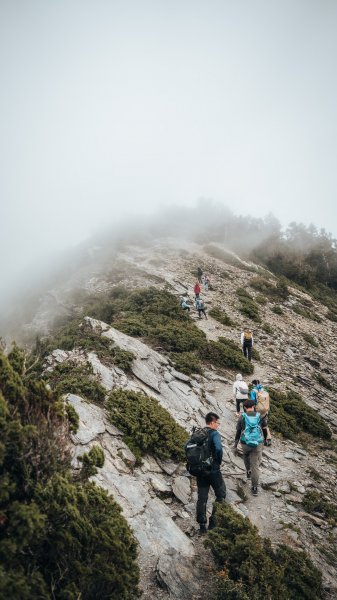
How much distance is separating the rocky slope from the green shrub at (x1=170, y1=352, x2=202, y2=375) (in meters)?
0.35

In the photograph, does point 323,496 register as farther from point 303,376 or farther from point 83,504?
point 303,376

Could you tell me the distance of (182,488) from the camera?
739 centimetres

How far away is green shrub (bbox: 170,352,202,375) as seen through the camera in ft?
Result: 45.6

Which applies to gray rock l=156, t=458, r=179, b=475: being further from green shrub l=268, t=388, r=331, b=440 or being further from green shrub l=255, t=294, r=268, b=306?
green shrub l=255, t=294, r=268, b=306

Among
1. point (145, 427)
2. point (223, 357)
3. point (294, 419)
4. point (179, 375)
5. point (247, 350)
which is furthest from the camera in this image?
point (247, 350)

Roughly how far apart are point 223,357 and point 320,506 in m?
8.87

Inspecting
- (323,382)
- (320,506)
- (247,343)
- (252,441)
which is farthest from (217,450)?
(323,382)

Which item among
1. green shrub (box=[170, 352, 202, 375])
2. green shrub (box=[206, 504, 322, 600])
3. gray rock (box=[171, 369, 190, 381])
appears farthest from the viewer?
green shrub (box=[170, 352, 202, 375])

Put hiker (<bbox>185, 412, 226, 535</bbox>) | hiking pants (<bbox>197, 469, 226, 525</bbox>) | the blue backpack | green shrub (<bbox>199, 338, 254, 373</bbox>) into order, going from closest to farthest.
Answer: hiker (<bbox>185, 412, 226, 535</bbox>) → hiking pants (<bbox>197, 469, 226, 525</bbox>) → the blue backpack → green shrub (<bbox>199, 338, 254, 373</bbox>)

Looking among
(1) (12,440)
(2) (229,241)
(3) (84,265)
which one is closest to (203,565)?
(1) (12,440)

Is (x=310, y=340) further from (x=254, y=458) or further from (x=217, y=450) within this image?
(x=217, y=450)

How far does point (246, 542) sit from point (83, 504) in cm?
304

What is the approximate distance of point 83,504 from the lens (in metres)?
4.17

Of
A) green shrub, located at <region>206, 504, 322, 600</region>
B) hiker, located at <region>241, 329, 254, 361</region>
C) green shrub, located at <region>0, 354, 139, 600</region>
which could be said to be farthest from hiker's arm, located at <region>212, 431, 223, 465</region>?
hiker, located at <region>241, 329, 254, 361</region>
